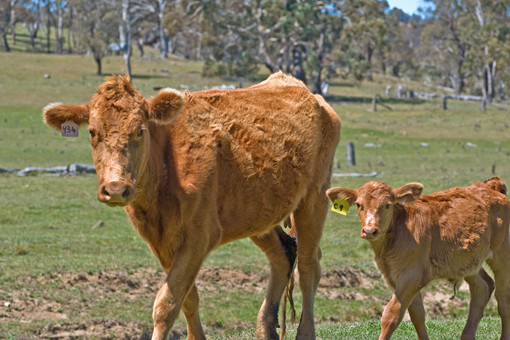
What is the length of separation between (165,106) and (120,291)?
6.19 m

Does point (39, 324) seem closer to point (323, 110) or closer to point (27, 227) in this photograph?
point (323, 110)

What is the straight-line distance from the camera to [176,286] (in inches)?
244

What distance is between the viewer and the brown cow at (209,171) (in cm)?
589

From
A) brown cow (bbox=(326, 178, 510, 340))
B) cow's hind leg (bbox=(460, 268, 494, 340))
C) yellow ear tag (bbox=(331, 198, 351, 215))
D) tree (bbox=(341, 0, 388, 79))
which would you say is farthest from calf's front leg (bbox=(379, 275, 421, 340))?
tree (bbox=(341, 0, 388, 79))

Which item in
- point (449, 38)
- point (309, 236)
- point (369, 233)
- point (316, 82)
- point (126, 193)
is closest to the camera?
point (126, 193)

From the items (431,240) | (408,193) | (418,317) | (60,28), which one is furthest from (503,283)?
(60,28)

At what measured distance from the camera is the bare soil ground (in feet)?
32.7

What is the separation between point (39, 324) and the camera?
9.85 meters

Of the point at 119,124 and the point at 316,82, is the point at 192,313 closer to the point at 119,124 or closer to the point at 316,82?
the point at 119,124

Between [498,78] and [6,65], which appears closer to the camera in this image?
[6,65]

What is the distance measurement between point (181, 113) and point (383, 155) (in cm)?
2854

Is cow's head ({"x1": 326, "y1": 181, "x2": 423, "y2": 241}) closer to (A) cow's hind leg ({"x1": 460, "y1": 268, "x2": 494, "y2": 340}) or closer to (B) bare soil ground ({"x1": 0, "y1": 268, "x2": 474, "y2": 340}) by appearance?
(A) cow's hind leg ({"x1": 460, "y1": 268, "x2": 494, "y2": 340})

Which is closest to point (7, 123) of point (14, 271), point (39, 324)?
point (14, 271)

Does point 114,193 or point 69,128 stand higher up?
point 69,128
